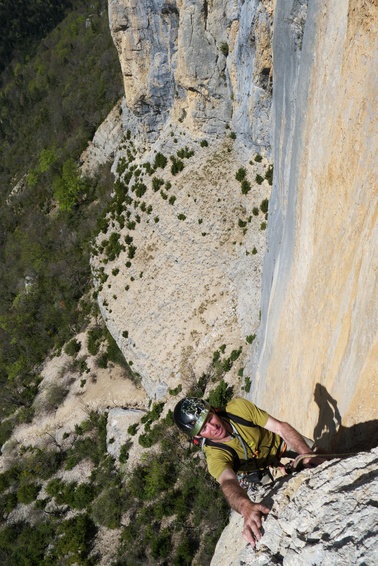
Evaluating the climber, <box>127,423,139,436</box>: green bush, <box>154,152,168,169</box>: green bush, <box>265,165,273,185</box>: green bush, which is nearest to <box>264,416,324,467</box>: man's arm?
the climber

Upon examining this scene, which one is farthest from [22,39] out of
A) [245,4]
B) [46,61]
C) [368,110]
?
[368,110]

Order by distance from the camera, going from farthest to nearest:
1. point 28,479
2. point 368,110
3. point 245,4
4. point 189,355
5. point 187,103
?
point 28,479 → point 187,103 → point 189,355 → point 245,4 → point 368,110

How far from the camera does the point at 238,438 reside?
511 cm

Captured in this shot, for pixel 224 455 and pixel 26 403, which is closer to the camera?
pixel 224 455

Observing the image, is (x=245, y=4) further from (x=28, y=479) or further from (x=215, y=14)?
(x=28, y=479)

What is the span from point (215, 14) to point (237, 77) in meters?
3.52

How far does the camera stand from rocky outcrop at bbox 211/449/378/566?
3.07m

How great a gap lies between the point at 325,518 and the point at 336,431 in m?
2.25

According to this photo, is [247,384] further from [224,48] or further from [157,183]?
[224,48]

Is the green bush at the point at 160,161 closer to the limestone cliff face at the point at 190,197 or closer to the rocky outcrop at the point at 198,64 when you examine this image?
the limestone cliff face at the point at 190,197

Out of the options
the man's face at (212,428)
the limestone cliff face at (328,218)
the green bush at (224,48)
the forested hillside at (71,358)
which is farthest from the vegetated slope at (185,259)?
the man's face at (212,428)

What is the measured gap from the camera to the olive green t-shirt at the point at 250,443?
4970 millimetres

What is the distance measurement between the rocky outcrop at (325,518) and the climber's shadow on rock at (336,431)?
864mm

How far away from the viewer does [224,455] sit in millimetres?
4945
